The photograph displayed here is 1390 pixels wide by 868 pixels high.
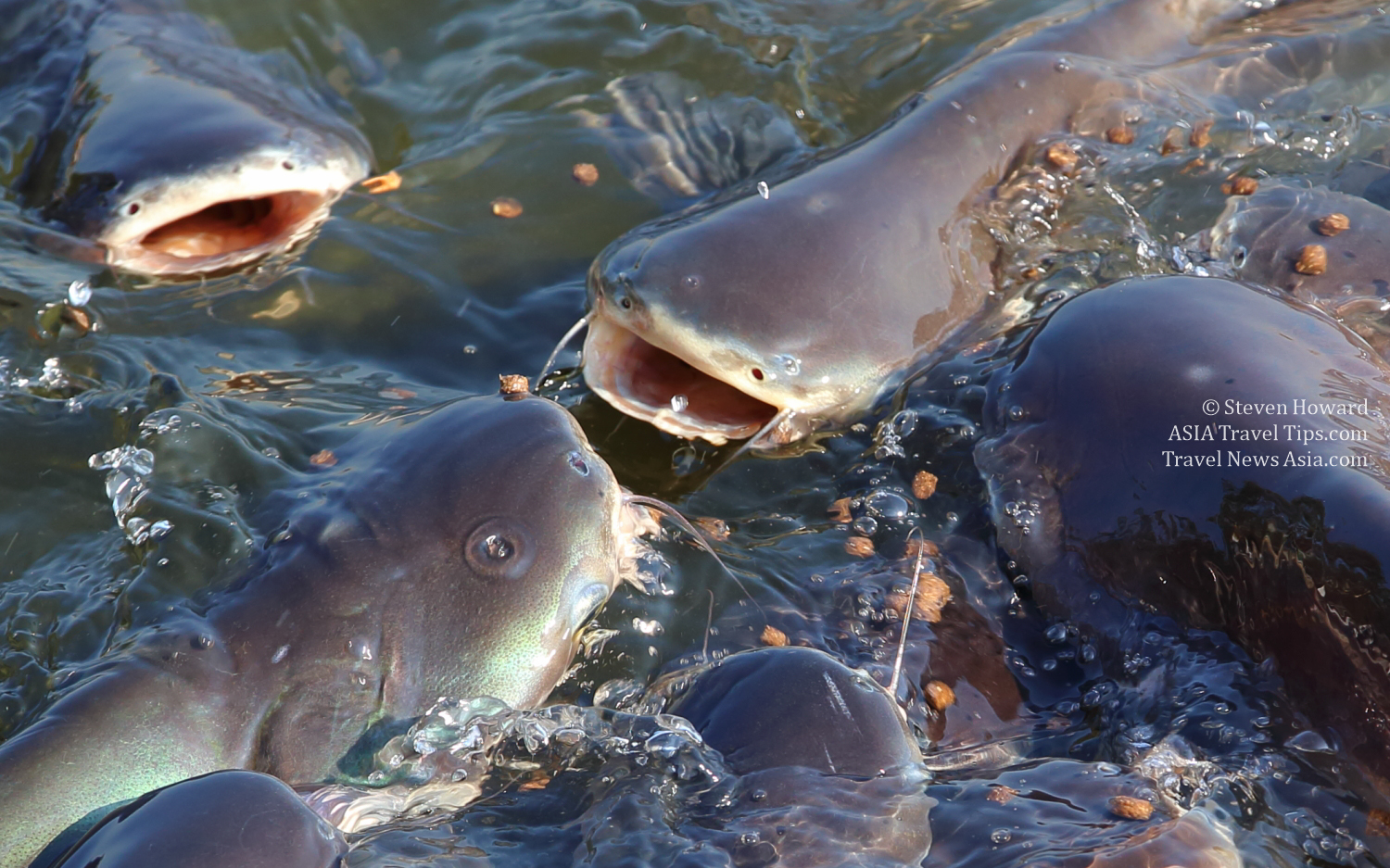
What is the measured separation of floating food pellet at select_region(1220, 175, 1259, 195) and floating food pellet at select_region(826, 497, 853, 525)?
1672mm

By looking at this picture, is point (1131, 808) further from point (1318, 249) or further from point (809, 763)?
point (1318, 249)

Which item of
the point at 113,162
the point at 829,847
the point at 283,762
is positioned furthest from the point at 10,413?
the point at 829,847

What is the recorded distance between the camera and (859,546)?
3.06 metres

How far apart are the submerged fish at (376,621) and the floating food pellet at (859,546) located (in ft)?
1.90

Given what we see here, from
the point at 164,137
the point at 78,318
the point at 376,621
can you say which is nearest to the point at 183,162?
the point at 164,137

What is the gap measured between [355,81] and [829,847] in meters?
3.45

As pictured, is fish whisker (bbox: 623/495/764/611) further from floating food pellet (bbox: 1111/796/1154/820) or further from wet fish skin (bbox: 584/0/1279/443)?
floating food pellet (bbox: 1111/796/1154/820)

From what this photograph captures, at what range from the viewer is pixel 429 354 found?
3621 millimetres

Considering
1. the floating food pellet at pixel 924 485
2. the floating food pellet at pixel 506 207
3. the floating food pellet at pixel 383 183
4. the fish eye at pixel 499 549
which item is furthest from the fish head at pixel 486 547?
the floating food pellet at pixel 383 183

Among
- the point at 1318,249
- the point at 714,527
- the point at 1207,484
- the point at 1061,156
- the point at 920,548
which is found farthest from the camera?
the point at 1061,156

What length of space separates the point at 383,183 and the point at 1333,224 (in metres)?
2.73

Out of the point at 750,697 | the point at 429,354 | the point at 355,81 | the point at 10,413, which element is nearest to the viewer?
the point at 750,697

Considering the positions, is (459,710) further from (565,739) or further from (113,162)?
(113,162)

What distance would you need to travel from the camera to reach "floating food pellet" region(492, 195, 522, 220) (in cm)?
410
